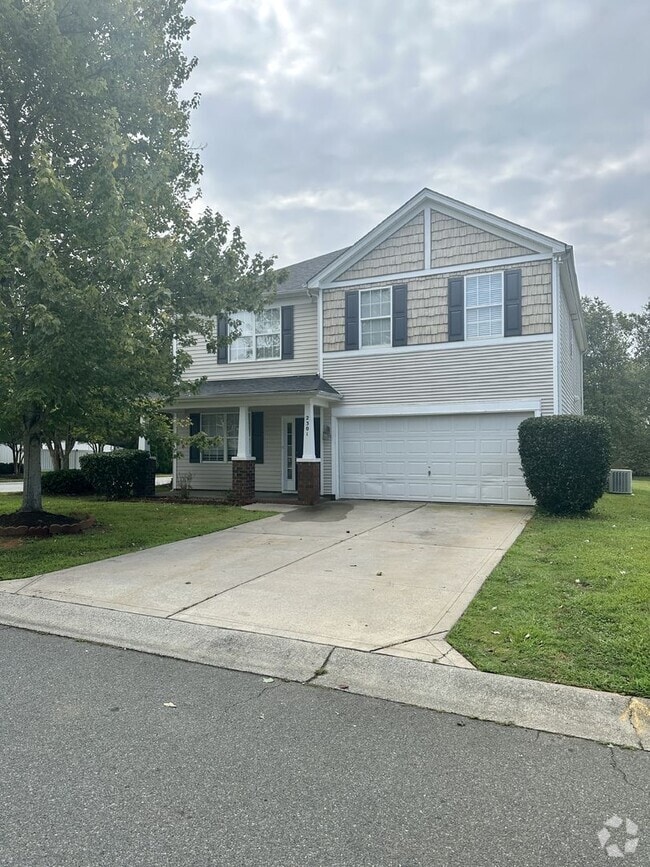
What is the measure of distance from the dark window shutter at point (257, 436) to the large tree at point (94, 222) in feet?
19.5

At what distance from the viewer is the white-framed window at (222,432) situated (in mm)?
17406

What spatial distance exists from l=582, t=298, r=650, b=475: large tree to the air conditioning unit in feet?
53.6

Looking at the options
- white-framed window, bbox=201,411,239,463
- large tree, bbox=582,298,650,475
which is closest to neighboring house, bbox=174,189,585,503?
white-framed window, bbox=201,411,239,463

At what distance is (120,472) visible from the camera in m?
15.8

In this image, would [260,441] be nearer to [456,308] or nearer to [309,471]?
[309,471]

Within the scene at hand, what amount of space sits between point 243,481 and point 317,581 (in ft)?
27.4

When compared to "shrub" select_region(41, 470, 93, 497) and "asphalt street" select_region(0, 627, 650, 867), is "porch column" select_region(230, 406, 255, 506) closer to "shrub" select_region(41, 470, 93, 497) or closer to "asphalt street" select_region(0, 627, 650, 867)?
"shrub" select_region(41, 470, 93, 497)

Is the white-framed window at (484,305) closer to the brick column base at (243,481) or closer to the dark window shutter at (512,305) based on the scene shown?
the dark window shutter at (512,305)

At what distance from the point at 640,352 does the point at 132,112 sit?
3629 centimetres

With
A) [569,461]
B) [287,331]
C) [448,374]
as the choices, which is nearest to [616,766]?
[569,461]

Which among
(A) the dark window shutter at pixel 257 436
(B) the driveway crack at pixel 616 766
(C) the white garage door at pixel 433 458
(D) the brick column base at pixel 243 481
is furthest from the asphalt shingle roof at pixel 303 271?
(B) the driveway crack at pixel 616 766

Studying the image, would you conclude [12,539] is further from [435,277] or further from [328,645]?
[435,277]

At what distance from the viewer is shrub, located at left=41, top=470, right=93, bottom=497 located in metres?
17.5

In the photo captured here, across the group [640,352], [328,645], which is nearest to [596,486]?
[328,645]
